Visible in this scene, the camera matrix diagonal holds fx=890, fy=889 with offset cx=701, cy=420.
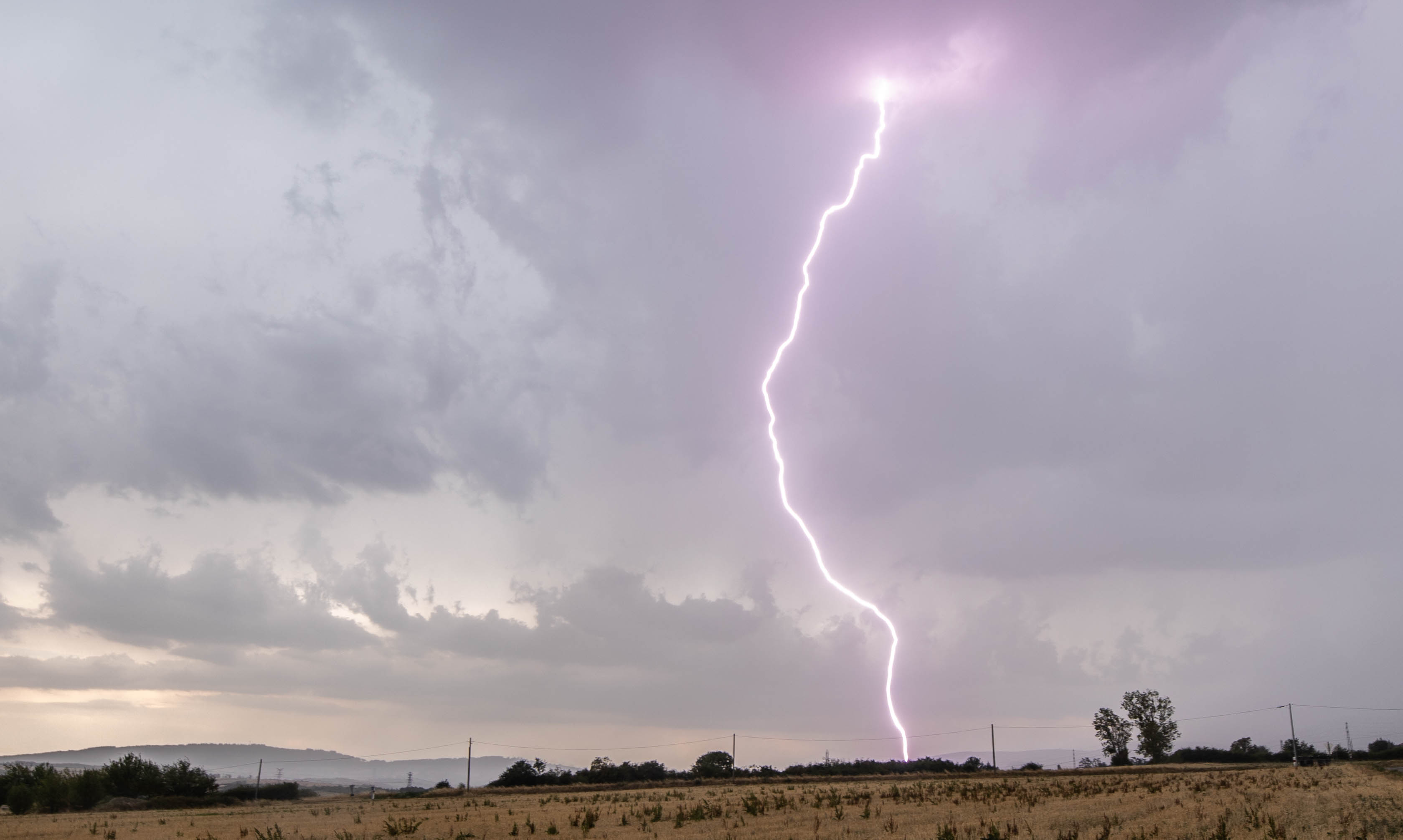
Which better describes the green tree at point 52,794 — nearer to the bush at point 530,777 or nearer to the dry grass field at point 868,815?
the dry grass field at point 868,815

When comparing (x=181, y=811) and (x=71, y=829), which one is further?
(x=181, y=811)

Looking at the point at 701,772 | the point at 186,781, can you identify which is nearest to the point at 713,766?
the point at 701,772

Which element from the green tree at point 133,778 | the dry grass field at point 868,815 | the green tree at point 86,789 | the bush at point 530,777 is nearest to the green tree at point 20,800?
the green tree at point 86,789

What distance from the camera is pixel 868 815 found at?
26531 millimetres

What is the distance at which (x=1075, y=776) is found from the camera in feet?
195

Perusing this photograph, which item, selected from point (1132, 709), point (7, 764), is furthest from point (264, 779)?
point (1132, 709)

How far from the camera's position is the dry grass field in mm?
20672

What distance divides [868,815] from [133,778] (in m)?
71.0

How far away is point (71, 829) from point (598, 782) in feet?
160

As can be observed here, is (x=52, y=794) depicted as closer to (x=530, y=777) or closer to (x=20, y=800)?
(x=20, y=800)

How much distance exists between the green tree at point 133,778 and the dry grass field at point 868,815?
899 inches

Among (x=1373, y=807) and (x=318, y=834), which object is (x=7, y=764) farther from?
(x=1373, y=807)

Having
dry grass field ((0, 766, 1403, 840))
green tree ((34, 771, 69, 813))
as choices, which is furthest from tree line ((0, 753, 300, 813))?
dry grass field ((0, 766, 1403, 840))

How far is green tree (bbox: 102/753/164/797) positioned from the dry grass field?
2284 centimetres
